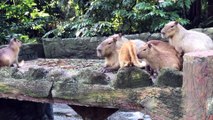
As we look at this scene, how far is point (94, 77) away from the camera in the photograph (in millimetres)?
3107

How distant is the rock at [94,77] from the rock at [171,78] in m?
0.51

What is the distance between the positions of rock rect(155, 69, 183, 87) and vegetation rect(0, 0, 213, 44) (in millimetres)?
4804

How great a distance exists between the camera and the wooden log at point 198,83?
2.44 meters

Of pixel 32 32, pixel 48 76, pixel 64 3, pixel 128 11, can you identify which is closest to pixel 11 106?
pixel 48 76

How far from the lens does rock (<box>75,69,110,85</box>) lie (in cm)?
310

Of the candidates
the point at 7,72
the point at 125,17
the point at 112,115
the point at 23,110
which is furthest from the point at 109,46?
the point at 112,115

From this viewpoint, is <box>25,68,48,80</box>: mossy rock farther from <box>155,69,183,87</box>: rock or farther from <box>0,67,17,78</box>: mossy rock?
<box>155,69,183,87</box>: rock

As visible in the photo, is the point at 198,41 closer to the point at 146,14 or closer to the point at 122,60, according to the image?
the point at 122,60

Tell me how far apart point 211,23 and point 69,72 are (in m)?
5.60

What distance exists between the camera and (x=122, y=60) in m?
3.11

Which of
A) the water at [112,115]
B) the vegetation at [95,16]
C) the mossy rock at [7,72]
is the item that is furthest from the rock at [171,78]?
the water at [112,115]

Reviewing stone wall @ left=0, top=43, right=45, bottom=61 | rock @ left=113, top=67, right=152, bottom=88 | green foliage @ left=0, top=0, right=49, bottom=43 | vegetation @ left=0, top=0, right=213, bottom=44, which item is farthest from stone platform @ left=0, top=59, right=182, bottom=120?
green foliage @ left=0, top=0, right=49, bottom=43

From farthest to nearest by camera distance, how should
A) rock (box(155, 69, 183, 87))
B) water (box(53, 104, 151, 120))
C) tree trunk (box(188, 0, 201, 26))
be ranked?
tree trunk (box(188, 0, 201, 26)) → water (box(53, 104, 151, 120)) → rock (box(155, 69, 183, 87))

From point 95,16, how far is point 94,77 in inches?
229
